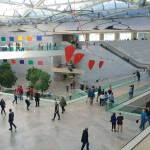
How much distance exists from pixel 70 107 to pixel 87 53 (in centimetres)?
1848

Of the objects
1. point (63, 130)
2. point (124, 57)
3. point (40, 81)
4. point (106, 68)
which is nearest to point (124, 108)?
point (63, 130)

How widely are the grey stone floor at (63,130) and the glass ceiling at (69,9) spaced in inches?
475

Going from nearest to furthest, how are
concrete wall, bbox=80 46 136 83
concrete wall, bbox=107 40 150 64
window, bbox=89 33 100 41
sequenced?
concrete wall, bbox=80 46 136 83, concrete wall, bbox=107 40 150 64, window, bbox=89 33 100 41

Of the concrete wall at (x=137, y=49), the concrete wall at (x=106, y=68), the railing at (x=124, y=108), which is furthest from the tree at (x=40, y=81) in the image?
the railing at (x=124, y=108)

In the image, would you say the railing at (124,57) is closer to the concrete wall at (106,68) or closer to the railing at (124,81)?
the concrete wall at (106,68)

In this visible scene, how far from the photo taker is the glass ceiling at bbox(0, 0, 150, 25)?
23.5m

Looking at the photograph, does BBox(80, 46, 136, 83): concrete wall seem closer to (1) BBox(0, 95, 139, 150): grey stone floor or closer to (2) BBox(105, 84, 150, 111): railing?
(2) BBox(105, 84, 150, 111): railing

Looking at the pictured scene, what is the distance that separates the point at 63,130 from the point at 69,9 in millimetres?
20772

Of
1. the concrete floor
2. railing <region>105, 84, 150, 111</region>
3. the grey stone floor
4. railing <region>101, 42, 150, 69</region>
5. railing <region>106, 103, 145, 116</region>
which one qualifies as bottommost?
the grey stone floor

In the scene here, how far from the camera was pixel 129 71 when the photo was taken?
25656mm

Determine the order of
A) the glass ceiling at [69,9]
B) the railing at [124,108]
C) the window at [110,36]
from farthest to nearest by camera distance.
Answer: the window at [110,36]
the glass ceiling at [69,9]
the railing at [124,108]

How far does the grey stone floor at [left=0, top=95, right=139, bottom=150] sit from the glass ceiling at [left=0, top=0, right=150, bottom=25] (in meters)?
12.1

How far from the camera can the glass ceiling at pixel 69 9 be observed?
23484 millimetres

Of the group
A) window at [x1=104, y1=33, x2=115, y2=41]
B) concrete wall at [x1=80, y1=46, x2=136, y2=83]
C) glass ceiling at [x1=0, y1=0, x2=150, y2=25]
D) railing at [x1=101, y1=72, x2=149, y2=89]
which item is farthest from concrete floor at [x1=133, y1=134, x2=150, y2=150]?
window at [x1=104, y1=33, x2=115, y2=41]
